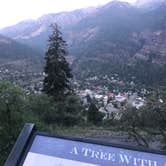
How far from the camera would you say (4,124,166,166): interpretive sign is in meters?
3.00

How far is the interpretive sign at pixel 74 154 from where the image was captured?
3.00m

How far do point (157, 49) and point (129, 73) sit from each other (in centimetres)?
3718

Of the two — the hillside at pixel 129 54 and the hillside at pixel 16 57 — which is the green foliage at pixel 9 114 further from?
the hillside at pixel 16 57

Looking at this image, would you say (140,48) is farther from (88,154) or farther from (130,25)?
(88,154)

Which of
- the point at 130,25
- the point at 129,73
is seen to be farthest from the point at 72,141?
the point at 130,25

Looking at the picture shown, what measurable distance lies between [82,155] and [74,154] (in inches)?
2.5

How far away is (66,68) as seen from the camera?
2580 centimetres

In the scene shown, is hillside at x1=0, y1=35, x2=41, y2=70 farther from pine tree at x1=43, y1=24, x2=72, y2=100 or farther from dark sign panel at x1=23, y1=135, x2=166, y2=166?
dark sign panel at x1=23, y1=135, x2=166, y2=166

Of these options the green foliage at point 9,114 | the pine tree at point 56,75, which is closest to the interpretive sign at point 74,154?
the green foliage at point 9,114

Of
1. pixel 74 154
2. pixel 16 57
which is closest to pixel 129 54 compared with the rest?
pixel 16 57

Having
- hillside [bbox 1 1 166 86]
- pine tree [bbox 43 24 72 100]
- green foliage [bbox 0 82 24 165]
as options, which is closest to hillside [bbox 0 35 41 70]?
hillside [bbox 1 1 166 86]

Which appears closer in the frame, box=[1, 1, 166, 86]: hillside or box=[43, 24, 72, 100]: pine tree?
box=[43, 24, 72, 100]: pine tree

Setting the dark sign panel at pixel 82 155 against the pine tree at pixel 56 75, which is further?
the pine tree at pixel 56 75

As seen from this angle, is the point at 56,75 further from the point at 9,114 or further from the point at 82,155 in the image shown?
the point at 82,155
